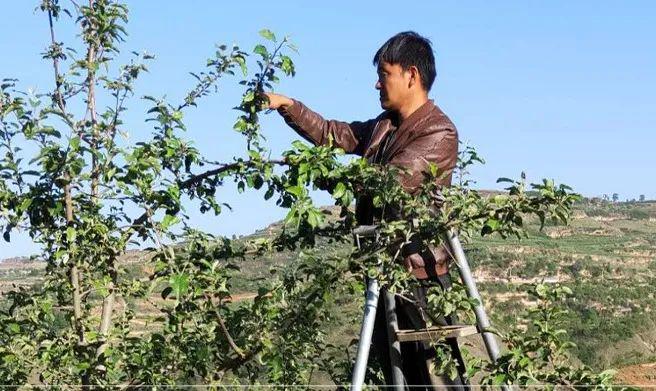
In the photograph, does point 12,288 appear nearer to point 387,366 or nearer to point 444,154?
point 387,366

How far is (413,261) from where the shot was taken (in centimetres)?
342

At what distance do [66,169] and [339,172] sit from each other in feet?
3.25

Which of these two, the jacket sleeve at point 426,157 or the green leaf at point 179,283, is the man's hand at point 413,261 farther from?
the green leaf at point 179,283

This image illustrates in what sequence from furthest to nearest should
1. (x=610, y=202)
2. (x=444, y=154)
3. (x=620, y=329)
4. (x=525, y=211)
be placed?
(x=610, y=202) < (x=620, y=329) < (x=444, y=154) < (x=525, y=211)

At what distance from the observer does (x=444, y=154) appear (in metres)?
3.58

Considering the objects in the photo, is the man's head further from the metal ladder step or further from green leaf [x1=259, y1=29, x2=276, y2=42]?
the metal ladder step

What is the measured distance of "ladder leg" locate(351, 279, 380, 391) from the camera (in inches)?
123

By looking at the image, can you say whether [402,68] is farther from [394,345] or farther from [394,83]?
[394,345]

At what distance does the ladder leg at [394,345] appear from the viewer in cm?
335

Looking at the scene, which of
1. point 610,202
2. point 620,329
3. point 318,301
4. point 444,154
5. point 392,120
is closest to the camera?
point 318,301

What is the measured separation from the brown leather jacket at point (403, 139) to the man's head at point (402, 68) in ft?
0.27

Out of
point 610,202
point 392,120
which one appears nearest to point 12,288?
point 392,120

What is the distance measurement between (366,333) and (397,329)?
0.83ft

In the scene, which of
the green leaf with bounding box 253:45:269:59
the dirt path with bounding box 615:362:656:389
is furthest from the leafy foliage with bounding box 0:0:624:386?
the dirt path with bounding box 615:362:656:389
